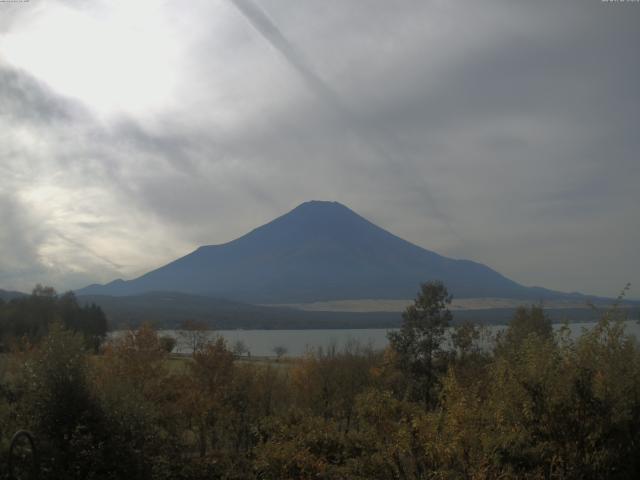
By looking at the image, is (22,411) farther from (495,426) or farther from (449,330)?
(449,330)

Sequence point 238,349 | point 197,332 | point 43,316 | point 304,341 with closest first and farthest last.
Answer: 1. point 197,332
2. point 238,349
3. point 43,316
4. point 304,341

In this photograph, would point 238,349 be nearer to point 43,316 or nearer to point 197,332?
point 197,332

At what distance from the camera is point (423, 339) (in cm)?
3141

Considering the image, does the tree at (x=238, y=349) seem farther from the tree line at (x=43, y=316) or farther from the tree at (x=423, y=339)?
the tree line at (x=43, y=316)

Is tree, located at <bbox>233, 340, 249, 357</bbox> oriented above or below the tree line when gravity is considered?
Answer: below

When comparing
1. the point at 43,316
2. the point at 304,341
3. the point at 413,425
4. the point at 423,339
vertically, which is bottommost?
the point at 304,341

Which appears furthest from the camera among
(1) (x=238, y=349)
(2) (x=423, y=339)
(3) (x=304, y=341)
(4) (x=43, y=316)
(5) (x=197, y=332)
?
(3) (x=304, y=341)

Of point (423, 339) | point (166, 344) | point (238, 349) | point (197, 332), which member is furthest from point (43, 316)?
point (423, 339)

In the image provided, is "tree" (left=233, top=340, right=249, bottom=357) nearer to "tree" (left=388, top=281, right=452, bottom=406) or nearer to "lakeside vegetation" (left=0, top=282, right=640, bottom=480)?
"tree" (left=388, top=281, right=452, bottom=406)

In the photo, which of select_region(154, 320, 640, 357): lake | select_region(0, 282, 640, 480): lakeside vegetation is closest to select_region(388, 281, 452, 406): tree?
select_region(154, 320, 640, 357): lake

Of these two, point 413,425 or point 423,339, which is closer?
point 413,425

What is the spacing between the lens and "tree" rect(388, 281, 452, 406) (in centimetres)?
3073

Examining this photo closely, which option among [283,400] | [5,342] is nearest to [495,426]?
[283,400]

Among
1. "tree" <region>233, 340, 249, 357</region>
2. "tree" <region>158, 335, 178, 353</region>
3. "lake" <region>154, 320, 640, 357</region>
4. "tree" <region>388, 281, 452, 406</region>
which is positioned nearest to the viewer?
"tree" <region>388, 281, 452, 406</region>
